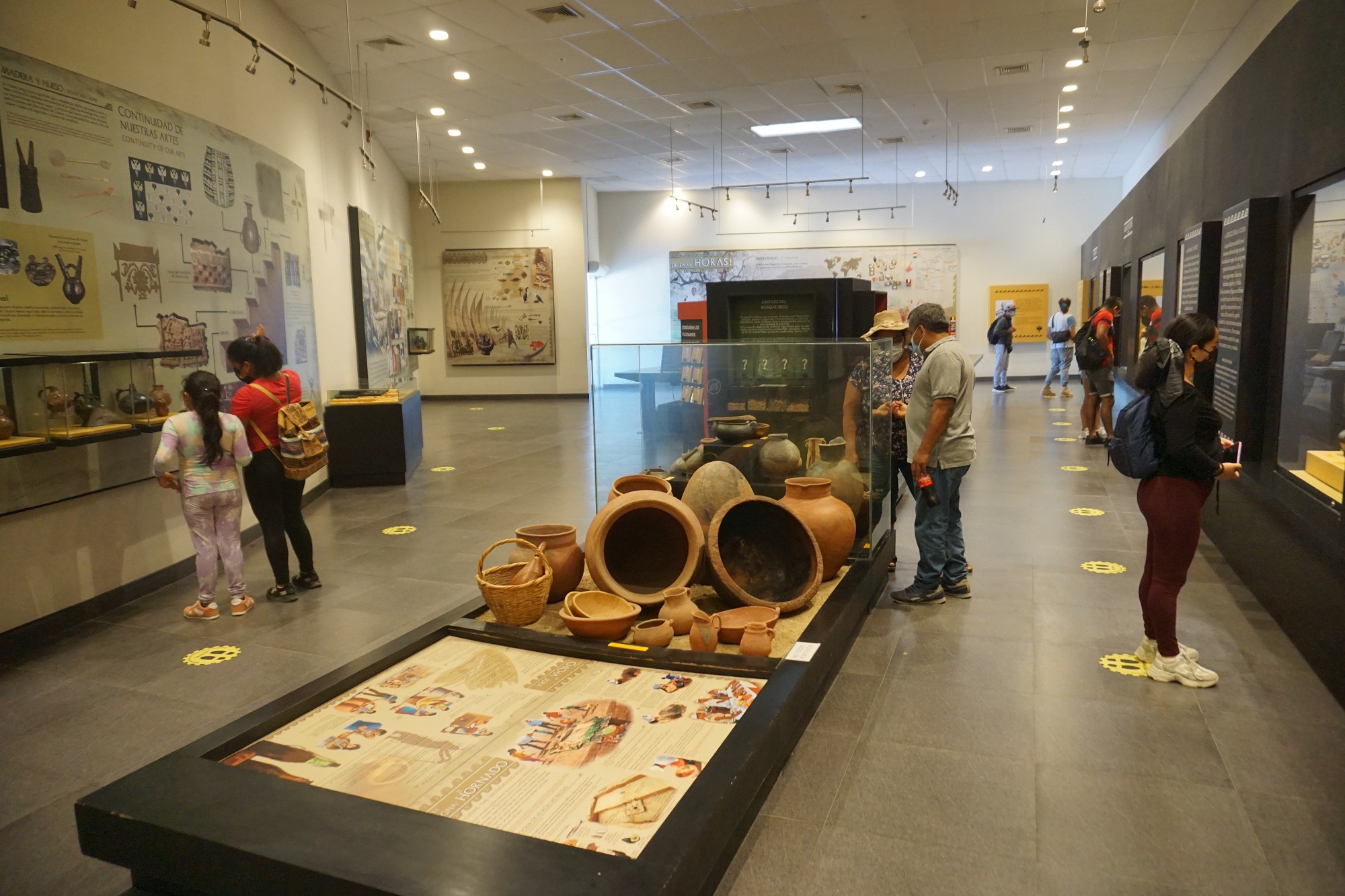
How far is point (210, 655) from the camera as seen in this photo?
13.0ft

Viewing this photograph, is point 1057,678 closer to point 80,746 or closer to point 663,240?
point 80,746

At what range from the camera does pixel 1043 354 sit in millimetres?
18297

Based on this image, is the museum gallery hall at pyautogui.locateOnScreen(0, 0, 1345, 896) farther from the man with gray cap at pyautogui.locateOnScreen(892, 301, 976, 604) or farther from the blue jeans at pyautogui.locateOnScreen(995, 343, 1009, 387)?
the blue jeans at pyautogui.locateOnScreen(995, 343, 1009, 387)

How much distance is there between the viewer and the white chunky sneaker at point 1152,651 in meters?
3.46

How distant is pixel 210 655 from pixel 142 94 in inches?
135

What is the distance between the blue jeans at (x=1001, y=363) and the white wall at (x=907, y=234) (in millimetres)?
1920

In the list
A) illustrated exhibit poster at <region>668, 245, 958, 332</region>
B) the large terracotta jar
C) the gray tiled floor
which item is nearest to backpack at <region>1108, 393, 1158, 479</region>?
the gray tiled floor

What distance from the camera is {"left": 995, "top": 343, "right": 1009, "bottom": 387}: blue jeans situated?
16.3 m

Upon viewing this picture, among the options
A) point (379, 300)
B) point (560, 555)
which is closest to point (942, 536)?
point (560, 555)

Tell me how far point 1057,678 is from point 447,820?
8.56 ft

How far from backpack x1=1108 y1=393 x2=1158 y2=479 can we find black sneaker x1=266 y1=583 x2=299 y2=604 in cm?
422

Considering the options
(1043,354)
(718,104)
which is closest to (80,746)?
(718,104)

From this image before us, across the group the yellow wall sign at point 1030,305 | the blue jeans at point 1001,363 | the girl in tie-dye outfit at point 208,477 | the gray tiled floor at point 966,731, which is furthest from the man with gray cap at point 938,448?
the yellow wall sign at point 1030,305

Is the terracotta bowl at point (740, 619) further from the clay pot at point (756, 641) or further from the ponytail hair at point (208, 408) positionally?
the ponytail hair at point (208, 408)
